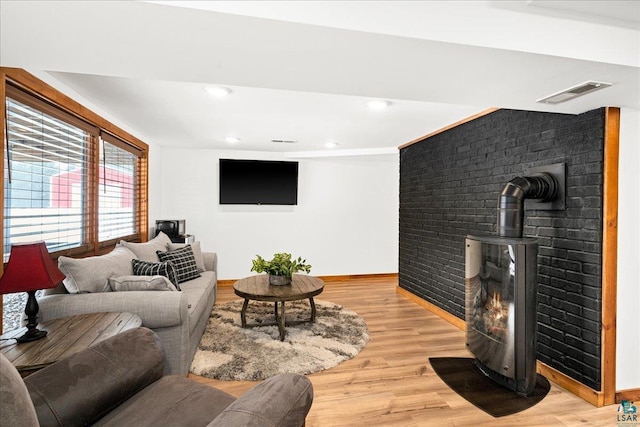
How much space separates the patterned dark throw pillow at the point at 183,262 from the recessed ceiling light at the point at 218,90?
1808mm

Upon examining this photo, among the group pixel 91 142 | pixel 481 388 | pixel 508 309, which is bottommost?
pixel 481 388

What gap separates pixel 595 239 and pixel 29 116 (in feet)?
13.1

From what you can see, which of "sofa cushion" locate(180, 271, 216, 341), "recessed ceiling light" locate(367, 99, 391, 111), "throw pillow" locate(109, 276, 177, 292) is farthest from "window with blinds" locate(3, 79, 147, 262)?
"recessed ceiling light" locate(367, 99, 391, 111)

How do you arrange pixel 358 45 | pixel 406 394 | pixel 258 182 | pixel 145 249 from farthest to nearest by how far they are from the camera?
pixel 258 182 < pixel 145 249 < pixel 406 394 < pixel 358 45

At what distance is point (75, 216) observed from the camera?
3.01m

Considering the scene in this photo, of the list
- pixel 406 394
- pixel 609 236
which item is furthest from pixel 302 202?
pixel 609 236

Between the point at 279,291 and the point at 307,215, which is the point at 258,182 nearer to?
the point at 307,215

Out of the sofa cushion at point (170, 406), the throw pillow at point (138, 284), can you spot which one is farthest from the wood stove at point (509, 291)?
the throw pillow at point (138, 284)

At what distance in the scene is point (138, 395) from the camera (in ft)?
4.86

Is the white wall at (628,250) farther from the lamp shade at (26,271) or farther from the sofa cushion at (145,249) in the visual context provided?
the sofa cushion at (145,249)

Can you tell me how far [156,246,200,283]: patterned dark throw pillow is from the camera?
3635 mm

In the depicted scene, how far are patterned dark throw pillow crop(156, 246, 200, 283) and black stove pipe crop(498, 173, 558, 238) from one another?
3059 millimetres

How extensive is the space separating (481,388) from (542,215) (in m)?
1.42

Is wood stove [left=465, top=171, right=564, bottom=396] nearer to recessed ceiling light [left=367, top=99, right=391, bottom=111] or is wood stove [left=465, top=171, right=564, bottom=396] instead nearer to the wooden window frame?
recessed ceiling light [left=367, top=99, right=391, bottom=111]
